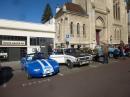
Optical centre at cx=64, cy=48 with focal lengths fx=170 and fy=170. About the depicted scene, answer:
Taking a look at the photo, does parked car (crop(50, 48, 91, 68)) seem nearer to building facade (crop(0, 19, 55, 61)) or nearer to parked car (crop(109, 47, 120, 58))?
parked car (crop(109, 47, 120, 58))

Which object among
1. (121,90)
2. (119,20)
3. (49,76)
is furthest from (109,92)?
(119,20)

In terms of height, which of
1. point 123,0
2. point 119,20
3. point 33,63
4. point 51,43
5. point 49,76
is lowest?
point 49,76

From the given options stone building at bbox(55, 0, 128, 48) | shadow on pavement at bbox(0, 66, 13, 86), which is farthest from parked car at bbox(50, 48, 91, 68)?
stone building at bbox(55, 0, 128, 48)

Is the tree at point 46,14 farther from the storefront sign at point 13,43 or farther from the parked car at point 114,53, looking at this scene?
the parked car at point 114,53

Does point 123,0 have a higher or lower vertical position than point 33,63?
higher

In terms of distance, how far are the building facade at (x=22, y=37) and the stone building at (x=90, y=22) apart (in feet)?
12.2

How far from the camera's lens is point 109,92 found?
648 centimetres

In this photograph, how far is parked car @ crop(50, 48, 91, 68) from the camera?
14.0 m

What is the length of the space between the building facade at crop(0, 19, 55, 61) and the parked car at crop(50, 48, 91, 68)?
11.2m

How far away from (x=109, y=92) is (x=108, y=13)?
3821 centimetres

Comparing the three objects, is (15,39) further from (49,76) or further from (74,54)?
(49,76)

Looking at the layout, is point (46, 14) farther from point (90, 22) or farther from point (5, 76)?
point (5, 76)

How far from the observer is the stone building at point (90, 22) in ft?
109

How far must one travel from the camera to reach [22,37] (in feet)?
84.4
